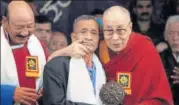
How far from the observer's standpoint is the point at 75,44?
14.6 ft

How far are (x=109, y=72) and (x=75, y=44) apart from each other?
39 centimetres

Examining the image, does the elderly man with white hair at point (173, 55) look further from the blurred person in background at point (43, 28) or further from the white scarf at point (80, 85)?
the blurred person in background at point (43, 28)

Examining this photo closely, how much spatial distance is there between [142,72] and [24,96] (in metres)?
0.87

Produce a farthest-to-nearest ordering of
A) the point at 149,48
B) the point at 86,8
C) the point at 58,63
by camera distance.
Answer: the point at 86,8, the point at 149,48, the point at 58,63

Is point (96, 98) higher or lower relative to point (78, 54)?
lower

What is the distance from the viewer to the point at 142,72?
15.2 feet

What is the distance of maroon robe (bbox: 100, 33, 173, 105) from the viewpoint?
4613mm

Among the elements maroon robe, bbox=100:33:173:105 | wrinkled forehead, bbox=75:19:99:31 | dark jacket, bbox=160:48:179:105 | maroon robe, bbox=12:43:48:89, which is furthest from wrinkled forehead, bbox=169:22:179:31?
maroon robe, bbox=12:43:48:89

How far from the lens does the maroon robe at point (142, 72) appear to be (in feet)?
15.1

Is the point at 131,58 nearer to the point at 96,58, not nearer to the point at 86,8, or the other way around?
the point at 96,58

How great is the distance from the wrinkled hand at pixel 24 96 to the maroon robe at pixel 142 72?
57 centimetres

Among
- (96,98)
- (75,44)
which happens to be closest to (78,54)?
(75,44)

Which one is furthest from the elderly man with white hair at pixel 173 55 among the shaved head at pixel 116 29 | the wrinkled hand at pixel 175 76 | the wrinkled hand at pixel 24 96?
the wrinkled hand at pixel 24 96

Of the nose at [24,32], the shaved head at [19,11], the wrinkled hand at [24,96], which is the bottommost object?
the wrinkled hand at [24,96]
